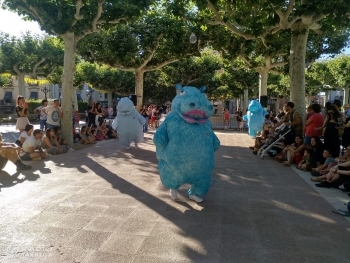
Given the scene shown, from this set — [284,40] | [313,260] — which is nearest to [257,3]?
[284,40]

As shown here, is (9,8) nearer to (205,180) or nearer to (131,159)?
(131,159)

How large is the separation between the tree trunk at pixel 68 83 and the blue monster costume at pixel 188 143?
266 inches

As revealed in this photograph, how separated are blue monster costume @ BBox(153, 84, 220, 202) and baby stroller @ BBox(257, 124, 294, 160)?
497 cm

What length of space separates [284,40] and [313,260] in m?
13.9

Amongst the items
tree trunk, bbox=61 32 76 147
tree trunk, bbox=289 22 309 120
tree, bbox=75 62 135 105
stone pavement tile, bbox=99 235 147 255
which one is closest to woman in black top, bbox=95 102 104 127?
tree trunk, bbox=61 32 76 147

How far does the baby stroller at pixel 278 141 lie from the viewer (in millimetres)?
9651

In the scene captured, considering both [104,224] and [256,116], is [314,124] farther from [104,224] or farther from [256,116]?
[104,224]

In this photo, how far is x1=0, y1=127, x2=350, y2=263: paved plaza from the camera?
3.67m

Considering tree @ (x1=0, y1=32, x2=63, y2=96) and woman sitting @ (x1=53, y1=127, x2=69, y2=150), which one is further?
tree @ (x1=0, y1=32, x2=63, y2=96)

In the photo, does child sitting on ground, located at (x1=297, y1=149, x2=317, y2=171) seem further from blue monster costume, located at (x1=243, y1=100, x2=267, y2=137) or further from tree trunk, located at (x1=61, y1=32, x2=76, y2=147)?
tree trunk, located at (x1=61, y1=32, x2=76, y2=147)

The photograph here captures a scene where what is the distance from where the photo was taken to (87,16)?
10703 mm

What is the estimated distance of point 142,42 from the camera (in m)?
17.7

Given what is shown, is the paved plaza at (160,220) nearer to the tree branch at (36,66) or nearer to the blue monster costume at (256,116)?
the blue monster costume at (256,116)

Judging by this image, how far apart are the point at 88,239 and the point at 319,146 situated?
241 inches
